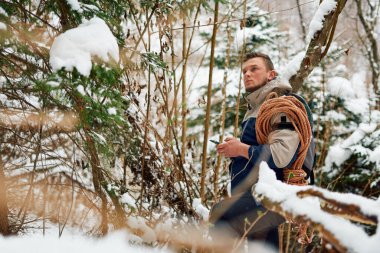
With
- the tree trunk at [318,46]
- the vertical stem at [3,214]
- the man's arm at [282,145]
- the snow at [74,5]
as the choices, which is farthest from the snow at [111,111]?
the tree trunk at [318,46]

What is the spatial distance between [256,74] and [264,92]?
0.27m

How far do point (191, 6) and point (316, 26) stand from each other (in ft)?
3.59

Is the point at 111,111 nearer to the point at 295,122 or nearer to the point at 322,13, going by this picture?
the point at 295,122

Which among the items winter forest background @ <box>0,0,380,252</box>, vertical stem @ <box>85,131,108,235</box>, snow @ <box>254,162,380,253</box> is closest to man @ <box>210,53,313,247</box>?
winter forest background @ <box>0,0,380,252</box>

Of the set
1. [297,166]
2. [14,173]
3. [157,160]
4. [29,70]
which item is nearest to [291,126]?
[297,166]

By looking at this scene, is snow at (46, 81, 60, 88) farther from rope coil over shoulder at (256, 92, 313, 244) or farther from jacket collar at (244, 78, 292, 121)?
jacket collar at (244, 78, 292, 121)

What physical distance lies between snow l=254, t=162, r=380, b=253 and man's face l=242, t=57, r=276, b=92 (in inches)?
68.8

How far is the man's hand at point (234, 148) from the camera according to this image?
222 cm

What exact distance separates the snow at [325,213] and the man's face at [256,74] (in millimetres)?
1749

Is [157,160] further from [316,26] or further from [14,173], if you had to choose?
[316,26]

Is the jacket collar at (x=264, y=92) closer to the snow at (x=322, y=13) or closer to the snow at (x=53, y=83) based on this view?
the snow at (x=322, y=13)

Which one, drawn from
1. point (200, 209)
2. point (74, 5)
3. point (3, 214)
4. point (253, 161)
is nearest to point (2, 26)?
point (74, 5)

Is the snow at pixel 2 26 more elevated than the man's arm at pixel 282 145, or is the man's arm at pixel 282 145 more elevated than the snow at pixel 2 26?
the snow at pixel 2 26

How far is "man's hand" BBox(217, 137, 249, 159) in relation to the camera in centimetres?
222
